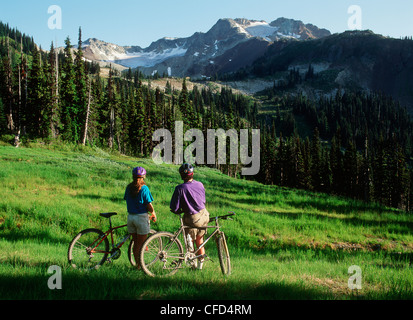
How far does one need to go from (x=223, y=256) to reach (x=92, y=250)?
3033mm

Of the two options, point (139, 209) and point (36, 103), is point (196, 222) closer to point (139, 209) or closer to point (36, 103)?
point (139, 209)

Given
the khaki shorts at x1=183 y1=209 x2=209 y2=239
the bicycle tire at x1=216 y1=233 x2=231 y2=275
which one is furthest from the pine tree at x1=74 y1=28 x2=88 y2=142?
the bicycle tire at x1=216 y1=233 x2=231 y2=275

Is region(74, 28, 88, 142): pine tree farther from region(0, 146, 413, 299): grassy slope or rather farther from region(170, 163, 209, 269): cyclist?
region(170, 163, 209, 269): cyclist

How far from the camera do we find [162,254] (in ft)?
19.3

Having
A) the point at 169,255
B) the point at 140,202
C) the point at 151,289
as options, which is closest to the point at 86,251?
the point at 140,202

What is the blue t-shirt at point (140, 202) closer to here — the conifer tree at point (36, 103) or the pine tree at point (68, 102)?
the conifer tree at point (36, 103)

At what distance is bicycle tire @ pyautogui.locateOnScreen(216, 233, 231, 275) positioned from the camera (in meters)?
5.89

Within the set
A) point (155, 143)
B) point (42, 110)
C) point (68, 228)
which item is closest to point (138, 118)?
point (155, 143)

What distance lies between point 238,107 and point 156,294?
19411cm

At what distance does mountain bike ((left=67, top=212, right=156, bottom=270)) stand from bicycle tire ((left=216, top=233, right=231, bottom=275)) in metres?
1.54

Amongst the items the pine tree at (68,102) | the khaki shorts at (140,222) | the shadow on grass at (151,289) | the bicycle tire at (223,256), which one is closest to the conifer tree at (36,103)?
the pine tree at (68,102)

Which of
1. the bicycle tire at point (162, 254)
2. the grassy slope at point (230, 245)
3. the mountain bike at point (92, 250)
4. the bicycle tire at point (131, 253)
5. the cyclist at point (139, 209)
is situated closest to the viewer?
the grassy slope at point (230, 245)

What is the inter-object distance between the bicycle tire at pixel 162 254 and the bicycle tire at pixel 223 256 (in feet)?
2.80

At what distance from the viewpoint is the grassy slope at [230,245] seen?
471cm
